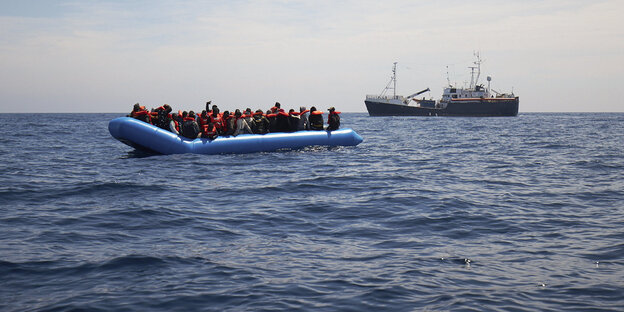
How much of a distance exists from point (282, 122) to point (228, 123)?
8.65 feet

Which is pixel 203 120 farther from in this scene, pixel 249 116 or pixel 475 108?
pixel 475 108

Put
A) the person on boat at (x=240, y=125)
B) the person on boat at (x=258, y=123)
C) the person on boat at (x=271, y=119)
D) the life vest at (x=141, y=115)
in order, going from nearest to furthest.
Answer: the life vest at (x=141, y=115) < the person on boat at (x=240, y=125) < the person on boat at (x=258, y=123) < the person on boat at (x=271, y=119)

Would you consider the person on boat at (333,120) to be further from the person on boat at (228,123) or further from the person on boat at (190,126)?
the person on boat at (190,126)

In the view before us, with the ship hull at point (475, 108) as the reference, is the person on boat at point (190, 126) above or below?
below

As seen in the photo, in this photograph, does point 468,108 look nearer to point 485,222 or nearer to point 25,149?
point 25,149

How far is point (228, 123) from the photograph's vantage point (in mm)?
18781

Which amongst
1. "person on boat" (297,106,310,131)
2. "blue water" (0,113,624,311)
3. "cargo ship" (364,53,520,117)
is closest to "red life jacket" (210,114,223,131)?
"person on boat" (297,106,310,131)

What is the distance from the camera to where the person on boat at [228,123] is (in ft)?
61.5

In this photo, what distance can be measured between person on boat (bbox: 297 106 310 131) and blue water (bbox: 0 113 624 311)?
695cm

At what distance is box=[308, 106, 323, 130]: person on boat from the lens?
70.2ft

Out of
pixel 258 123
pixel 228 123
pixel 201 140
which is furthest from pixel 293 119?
pixel 201 140

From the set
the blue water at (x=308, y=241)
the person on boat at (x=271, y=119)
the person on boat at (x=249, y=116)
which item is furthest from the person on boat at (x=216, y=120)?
the blue water at (x=308, y=241)

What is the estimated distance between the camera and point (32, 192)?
36.4 ft

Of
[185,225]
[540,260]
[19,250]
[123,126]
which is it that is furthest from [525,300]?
[123,126]
